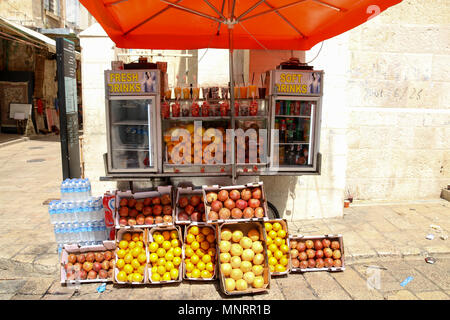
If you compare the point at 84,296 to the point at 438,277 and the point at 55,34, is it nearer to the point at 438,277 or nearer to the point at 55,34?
the point at 438,277

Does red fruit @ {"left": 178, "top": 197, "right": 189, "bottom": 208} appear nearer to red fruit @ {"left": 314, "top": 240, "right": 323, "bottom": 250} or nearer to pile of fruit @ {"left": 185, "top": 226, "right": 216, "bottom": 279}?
pile of fruit @ {"left": 185, "top": 226, "right": 216, "bottom": 279}

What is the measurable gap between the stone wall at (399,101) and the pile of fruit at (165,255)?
4.16 meters

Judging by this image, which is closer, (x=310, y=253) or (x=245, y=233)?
(x=245, y=233)

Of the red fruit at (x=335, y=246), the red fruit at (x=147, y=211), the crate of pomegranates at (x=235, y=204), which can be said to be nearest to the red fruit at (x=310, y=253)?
the red fruit at (x=335, y=246)

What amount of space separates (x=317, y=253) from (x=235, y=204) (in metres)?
1.31

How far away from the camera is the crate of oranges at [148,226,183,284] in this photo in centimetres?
419

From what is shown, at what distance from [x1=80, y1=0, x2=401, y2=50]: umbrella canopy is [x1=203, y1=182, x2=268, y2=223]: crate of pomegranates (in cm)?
183

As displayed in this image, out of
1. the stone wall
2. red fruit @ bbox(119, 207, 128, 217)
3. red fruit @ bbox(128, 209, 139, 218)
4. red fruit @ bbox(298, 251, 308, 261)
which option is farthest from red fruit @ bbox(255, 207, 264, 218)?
the stone wall

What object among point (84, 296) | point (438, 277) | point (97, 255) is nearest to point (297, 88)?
point (438, 277)

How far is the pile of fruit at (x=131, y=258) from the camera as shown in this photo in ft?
13.7

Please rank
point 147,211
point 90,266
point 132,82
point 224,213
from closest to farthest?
point 224,213 → point 90,266 → point 132,82 → point 147,211

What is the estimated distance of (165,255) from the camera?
4.33 m

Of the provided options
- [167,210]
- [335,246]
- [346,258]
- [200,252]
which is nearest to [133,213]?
[167,210]

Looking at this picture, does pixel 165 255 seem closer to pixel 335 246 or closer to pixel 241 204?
pixel 241 204
